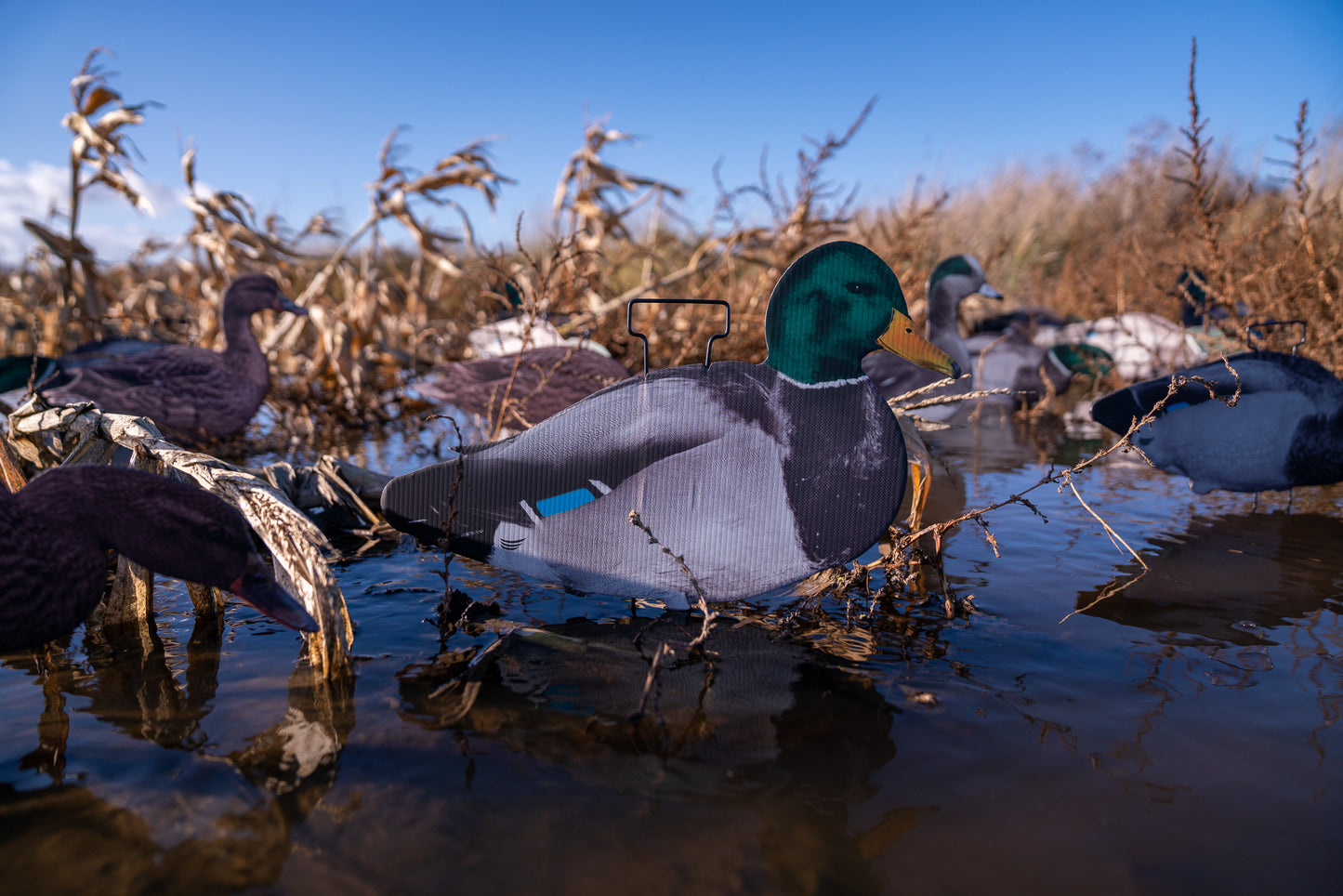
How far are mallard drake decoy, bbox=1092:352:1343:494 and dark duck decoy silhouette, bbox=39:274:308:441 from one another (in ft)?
15.2

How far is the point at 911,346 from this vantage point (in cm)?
225

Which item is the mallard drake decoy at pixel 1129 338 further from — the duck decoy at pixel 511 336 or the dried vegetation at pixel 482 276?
the duck decoy at pixel 511 336

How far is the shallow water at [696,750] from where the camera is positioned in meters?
1.35

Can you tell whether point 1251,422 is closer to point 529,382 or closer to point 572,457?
point 572,457

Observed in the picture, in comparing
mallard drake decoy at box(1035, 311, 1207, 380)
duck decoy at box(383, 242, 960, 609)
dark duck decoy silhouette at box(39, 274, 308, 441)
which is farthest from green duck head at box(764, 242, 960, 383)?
mallard drake decoy at box(1035, 311, 1207, 380)

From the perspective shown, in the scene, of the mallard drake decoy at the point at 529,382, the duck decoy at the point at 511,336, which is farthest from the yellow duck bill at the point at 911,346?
the duck decoy at the point at 511,336

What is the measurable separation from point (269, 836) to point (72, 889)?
0.30m

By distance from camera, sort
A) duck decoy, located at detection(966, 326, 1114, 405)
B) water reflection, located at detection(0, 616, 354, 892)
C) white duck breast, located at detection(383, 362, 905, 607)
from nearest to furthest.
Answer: water reflection, located at detection(0, 616, 354, 892)
white duck breast, located at detection(383, 362, 905, 607)
duck decoy, located at detection(966, 326, 1114, 405)

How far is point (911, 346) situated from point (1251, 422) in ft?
7.29

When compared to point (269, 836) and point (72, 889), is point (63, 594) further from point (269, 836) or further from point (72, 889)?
point (269, 836)

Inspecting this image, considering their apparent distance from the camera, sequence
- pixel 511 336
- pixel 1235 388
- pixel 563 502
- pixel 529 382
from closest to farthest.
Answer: pixel 563 502, pixel 1235 388, pixel 529 382, pixel 511 336

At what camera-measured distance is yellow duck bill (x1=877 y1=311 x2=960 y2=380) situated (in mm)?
2201

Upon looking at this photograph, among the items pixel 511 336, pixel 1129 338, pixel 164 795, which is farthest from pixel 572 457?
pixel 1129 338

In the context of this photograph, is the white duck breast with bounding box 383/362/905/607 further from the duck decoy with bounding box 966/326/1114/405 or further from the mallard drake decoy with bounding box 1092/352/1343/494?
the duck decoy with bounding box 966/326/1114/405
